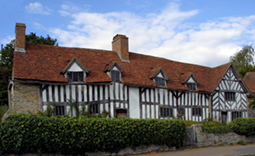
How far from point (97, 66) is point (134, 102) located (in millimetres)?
3721

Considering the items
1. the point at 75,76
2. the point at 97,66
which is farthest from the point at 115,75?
the point at 75,76

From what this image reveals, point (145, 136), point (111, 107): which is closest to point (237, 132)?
point (145, 136)

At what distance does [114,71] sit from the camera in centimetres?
1770

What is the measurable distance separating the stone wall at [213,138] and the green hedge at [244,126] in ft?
0.99

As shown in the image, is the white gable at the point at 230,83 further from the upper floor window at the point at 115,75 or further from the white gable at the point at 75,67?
the white gable at the point at 75,67

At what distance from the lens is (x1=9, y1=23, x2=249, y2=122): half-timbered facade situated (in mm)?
15508

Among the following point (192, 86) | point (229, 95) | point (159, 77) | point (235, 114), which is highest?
point (159, 77)

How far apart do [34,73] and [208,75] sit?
53.8 feet

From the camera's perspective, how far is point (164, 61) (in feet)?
76.5

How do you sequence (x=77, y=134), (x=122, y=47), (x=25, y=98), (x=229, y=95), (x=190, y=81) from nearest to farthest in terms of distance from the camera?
(x=77, y=134) → (x=25, y=98) → (x=122, y=47) → (x=190, y=81) → (x=229, y=95)

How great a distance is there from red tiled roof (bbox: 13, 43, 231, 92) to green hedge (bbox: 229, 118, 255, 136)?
5471 millimetres

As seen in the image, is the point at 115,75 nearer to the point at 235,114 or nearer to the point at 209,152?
the point at 209,152

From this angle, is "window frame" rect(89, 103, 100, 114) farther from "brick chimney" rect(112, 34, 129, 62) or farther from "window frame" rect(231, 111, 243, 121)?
"window frame" rect(231, 111, 243, 121)

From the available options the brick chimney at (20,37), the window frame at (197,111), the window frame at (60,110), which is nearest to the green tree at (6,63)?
the brick chimney at (20,37)
